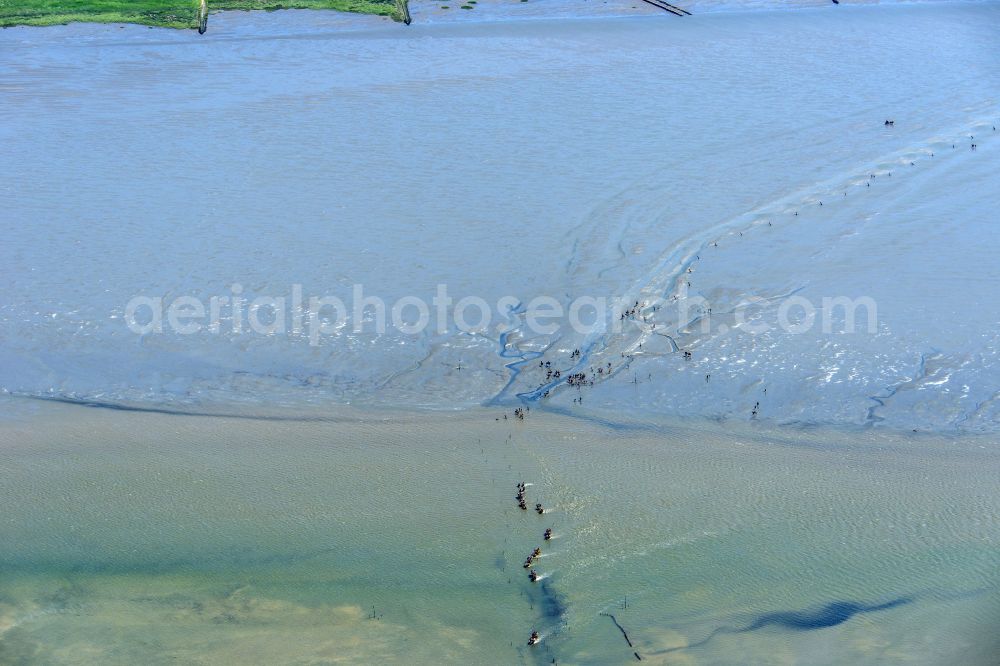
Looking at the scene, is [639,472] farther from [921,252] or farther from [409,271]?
[921,252]

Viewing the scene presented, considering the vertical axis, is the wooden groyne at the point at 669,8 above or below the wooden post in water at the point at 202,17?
above

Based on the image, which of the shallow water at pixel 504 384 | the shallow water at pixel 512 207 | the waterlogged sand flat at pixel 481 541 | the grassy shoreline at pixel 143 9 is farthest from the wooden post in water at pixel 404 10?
the waterlogged sand flat at pixel 481 541

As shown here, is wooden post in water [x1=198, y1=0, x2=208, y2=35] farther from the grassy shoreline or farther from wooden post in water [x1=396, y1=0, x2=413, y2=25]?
wooden post in water [x1=396, y1=0, x2=413, y2=25]

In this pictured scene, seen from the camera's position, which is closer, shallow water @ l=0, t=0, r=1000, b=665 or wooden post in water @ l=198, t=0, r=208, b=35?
shallow water @ l=0, t=0, r=1000, b=665

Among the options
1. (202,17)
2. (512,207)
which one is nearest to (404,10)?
(202,17)

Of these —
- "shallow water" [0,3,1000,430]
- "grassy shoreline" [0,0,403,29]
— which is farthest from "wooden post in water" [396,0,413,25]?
"shallow water" [0,3,1000,430]

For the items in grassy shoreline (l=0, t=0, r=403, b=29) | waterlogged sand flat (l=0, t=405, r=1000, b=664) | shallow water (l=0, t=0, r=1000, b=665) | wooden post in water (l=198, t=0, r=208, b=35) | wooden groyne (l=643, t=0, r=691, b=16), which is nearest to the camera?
waterlogged sand flat (l=0, t=405, r=1000, b=664)

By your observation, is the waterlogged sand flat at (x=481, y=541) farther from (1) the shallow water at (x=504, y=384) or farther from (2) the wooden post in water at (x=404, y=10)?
(2) the wooden post in water at (x=404, y=10)

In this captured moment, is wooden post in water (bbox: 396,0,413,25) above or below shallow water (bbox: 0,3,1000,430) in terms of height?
above

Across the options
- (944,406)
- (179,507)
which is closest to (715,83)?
(944,406)
